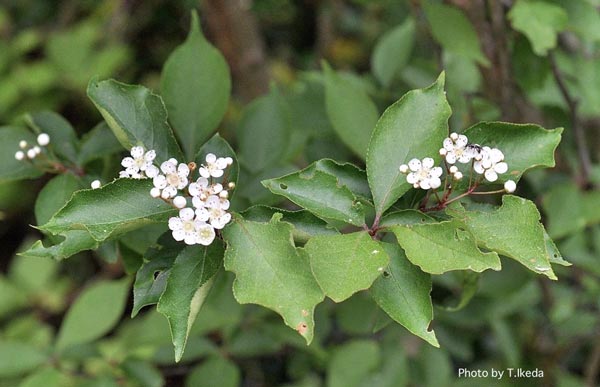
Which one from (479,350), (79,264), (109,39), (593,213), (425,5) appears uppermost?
(425,5)

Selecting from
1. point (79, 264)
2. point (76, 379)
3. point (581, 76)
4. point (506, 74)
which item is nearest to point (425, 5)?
point (506, 74)

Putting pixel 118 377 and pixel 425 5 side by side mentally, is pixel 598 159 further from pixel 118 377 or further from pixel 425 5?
pixel 118 377

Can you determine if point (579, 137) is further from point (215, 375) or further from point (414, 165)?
point (215, 375)

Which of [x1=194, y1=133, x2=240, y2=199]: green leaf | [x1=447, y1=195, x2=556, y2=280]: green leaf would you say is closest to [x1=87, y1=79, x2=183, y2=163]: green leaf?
[x1=194, y1=133, x2=240, y2=199]: green leaf

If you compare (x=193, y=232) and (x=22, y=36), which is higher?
(x=193, y=232)

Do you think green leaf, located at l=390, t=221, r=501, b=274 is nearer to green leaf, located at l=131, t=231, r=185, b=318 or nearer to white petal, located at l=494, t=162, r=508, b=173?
white petal, located at l=494, t=162, r=508, b=173

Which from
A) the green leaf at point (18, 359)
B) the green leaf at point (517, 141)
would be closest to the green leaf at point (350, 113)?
the green leaf at point (517, 141)

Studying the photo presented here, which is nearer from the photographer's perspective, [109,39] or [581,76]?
[581,76]

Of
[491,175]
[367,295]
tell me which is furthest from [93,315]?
[491,175]
